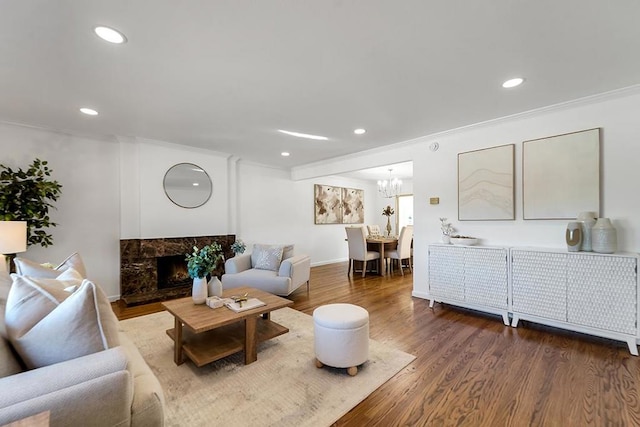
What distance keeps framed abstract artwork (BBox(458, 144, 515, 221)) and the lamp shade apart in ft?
15.5

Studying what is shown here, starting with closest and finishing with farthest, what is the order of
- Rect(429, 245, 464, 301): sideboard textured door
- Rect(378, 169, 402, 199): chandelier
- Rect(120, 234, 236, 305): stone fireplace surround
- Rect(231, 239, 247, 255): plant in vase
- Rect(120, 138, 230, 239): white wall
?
Rect(429, 245, 464, 301): sideboard textured door → Rect(120, 234, 236, 305): stone fireplace surround → Rect(120, 138, 230, 239): white wall → Rect(231, 239, 247, 255): plant in vase → Rect(378, 169, 402, 199): chandelier

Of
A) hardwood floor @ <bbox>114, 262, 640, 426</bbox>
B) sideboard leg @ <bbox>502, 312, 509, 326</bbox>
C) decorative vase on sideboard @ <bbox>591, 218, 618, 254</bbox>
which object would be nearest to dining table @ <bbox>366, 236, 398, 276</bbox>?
hardwood floor @ <bbox>114, 262, 640, 426</bbox>

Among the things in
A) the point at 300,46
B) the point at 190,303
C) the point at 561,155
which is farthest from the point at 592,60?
the point at 190,303

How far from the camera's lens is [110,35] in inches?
68.1

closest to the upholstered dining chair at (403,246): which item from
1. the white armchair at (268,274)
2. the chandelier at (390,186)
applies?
the chandelier at (390,186)

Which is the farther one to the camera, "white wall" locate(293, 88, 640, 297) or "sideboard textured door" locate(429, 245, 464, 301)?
"sideboard textured door" locate(429, 245, 464, 301)

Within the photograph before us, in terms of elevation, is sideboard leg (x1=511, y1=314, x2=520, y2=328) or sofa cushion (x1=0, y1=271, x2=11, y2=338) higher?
sofa cushion (x1=0, y1=271, x2=11, y2=338)

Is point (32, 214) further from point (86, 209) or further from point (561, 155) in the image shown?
point (561, 155)

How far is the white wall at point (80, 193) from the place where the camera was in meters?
3.43

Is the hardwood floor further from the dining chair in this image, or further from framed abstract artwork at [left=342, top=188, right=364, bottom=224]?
framed abstract artwork at [left=342, top=188, right=364, bottom=224]

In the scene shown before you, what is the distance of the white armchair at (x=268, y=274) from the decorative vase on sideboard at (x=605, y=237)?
329 centimetres

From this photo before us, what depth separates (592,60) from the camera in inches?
80.4

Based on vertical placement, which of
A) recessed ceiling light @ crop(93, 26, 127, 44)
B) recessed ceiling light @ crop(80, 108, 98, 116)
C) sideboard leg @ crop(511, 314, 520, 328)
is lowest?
sideboard leg @ crop(511, 314, 520, 328)

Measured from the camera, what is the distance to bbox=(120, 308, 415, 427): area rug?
163 centimetres
